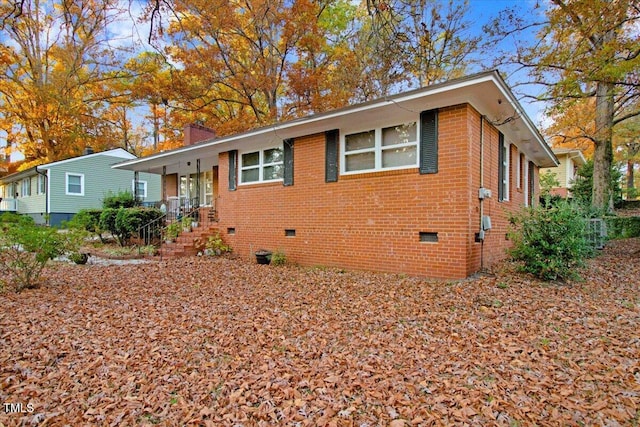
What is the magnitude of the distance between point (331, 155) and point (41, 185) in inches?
823

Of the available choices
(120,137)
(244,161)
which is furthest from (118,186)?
(244,161)

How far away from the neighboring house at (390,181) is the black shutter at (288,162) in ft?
0.09

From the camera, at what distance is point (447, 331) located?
375 cm

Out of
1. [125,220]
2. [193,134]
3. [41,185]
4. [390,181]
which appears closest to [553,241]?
[390,181]

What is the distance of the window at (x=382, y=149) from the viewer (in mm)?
6789

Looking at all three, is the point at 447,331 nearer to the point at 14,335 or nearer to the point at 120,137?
the point at 14,335

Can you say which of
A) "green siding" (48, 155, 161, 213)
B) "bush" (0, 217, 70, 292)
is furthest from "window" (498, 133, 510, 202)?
Result: "green siding" (48, 155, 161, 213)

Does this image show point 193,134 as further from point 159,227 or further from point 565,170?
point 565,170

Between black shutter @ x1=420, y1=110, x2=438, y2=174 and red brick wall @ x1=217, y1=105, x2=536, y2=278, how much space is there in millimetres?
114

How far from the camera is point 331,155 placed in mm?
7809

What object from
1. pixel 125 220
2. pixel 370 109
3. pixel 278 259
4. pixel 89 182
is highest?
pixel 370 109

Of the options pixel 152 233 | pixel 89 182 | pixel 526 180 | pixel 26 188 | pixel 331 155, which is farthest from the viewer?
pixel 26 188

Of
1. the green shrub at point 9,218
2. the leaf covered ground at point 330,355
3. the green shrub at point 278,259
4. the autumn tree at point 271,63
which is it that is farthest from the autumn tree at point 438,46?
the green shrub at point 9,218

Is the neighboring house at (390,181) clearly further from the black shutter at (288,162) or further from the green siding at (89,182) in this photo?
the green siding at (89,182)
